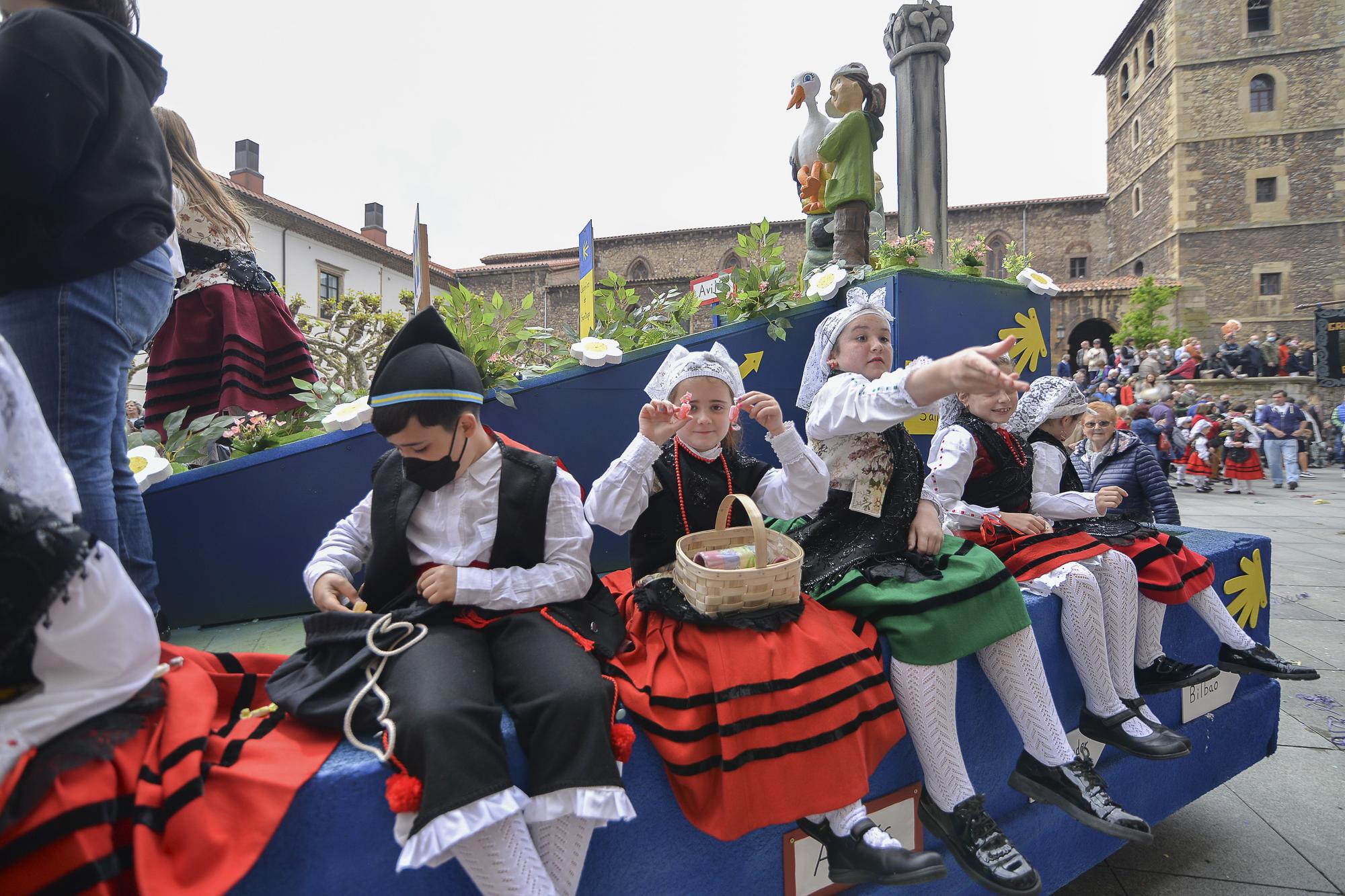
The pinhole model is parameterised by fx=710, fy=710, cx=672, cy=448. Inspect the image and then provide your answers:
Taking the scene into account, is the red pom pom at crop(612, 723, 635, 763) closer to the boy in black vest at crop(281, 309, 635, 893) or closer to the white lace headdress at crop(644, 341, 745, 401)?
the boy in black vest at crop(281, 309, 635, 893)

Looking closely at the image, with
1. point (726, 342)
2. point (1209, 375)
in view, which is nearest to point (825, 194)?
point (726, 342)

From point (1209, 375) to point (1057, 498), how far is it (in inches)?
897

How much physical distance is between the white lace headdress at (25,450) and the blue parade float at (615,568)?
649 millimetres

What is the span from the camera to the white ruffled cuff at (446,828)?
1.22 meters

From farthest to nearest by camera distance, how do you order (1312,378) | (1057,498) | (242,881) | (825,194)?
(1312,378), (825,194), (1057,498), (242,881)

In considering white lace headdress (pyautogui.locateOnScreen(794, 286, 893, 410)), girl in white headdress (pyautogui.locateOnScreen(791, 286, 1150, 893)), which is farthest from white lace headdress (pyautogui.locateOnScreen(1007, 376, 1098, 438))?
white lace headdress (pyautogui.locateOnScreen(794, 286, 893, 410))

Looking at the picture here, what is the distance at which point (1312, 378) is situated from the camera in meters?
20.1

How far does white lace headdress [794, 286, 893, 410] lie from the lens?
240 cm

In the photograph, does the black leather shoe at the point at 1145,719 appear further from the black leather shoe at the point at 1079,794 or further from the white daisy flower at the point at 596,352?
the white daisy flower at the point at 596,352

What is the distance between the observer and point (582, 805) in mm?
1355

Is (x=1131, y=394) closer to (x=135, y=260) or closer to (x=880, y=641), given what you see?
(x=880, y=641)

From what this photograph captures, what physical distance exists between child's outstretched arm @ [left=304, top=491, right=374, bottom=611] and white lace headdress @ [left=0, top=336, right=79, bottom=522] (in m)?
0.70

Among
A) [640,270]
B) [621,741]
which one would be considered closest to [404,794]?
[621,741]

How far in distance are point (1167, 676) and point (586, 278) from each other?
120 inches
